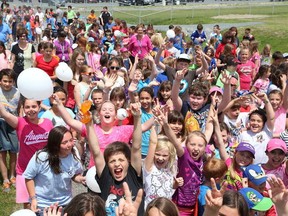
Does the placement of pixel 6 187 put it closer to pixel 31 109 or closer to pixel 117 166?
pixel 31 109

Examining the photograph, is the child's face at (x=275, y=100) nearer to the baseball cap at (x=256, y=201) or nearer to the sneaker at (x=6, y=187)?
the baseball cap at (x=256, y=201)

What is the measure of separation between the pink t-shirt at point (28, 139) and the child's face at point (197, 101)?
2110mm

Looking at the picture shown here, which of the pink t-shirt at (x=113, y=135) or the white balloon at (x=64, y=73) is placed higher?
the white balloon at (x=64, y=73)

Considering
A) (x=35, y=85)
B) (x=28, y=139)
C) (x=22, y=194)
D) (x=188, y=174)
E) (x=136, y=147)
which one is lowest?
(x=22, y=194)

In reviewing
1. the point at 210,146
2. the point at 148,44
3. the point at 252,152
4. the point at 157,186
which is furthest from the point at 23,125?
the point at 148,44

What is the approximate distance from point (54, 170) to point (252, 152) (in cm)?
224

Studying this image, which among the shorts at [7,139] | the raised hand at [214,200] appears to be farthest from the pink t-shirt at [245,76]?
the raised hand at [214,200]

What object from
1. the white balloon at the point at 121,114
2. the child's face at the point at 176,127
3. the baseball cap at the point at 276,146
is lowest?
the baseball cap at the point at 276,146

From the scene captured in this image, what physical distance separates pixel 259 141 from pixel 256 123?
25 cm

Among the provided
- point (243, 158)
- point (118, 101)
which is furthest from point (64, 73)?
point (243, 158)

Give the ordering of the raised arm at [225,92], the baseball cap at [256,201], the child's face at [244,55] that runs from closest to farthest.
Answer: the baseball cap at [256,201] → the raised arm at [225,92] → the child's face at [244,55]

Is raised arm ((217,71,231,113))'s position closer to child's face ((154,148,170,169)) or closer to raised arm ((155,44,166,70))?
child's face ((154,148,170,169))

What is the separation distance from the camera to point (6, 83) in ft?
22.4

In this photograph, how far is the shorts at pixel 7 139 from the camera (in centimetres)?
725
